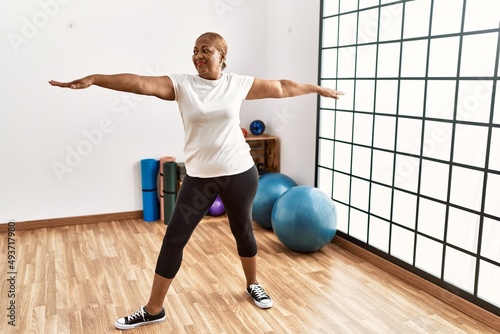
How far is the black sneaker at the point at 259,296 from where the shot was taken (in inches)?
105

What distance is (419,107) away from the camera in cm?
290

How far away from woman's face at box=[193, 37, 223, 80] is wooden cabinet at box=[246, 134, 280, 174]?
224 centimetres

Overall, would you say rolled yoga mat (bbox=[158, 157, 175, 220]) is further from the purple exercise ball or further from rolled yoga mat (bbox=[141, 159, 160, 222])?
the purple exercise ball

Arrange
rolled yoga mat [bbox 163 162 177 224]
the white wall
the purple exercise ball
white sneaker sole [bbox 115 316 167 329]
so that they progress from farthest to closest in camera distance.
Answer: the purple exercise ball, rolled yoga mat [bbox 163 162 177 224], the white wall, white sneaker sole [bbox 115 316 167 329]

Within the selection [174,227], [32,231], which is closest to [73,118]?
[32,231]

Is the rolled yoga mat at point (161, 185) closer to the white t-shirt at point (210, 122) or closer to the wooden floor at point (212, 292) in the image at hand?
the wooden floor at point (212, 292)

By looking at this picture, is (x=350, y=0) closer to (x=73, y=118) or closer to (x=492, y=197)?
(x=492, y=197)

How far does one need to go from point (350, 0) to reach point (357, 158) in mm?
1148

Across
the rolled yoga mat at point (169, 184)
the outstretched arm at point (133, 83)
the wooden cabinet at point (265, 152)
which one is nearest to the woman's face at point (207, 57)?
the outstretched arm at point (133, 83)

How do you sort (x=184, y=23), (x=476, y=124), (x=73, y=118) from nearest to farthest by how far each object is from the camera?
(x=476, y=124), (x=73, y=118), (x=184, y=23)

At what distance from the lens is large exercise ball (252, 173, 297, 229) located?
156 inches

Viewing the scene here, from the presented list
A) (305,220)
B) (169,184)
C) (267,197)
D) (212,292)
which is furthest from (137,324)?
(169,184)

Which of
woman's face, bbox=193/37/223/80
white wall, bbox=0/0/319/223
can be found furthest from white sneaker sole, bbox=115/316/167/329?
white wall, bbox=0/0/319/223

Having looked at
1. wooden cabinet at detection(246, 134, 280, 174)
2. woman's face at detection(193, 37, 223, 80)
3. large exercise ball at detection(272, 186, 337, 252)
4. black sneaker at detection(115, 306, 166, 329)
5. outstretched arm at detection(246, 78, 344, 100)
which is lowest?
black sneaker at detection(115, 306, 166, 329)
